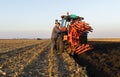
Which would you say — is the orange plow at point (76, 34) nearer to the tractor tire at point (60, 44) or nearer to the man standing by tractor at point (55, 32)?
the tractor tire at point (60, 44)

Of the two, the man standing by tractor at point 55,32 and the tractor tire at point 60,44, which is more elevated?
the man standing by tractor at point 55,32

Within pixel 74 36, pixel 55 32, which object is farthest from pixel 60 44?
pixel 74 36

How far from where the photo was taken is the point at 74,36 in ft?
59.4

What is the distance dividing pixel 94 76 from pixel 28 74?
2.37m

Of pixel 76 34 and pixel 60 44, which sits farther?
pixel 60 44

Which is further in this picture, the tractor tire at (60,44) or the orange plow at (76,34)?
the tractor tire at (60,44)

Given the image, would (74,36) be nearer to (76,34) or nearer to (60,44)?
(76,34)

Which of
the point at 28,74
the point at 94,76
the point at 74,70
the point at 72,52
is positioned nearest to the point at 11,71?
the point at 28,74

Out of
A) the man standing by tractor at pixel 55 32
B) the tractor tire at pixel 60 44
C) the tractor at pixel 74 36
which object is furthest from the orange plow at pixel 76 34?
the man standing by tractor at pixel 55 32

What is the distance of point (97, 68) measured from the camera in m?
12.8

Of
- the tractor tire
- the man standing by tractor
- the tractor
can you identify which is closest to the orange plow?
the tractor

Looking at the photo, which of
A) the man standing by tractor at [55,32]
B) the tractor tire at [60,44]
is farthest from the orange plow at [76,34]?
the man standing by tractor at [55,32]

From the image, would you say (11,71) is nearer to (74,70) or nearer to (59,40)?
(74,70)

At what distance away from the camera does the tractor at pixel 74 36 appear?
58.0 ft
